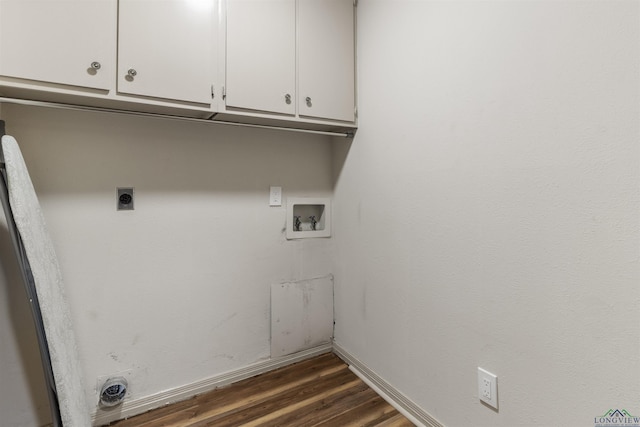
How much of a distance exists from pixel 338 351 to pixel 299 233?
88 cm

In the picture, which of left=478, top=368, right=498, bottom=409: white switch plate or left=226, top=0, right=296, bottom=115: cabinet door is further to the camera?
left=226, top=0, right=296, bottom=115: cabinet door

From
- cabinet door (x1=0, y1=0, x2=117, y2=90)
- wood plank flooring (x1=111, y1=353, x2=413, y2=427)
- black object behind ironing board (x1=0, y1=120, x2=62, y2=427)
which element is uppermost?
cabinet door (x1=0, y1=0, x2=117, y2=90)

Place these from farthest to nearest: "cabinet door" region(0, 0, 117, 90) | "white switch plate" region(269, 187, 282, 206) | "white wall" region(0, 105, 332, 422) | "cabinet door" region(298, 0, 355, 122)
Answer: "white switch plate" region(269, 187, 282, 206), "cabinet door" region(298, 0, 355, 122), "white wall" region(0, 105, 332, 422), "cabinet door" region(0, 0, 117, 90)

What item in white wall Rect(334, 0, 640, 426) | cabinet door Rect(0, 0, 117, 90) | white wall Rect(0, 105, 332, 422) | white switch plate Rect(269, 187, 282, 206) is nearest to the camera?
white wall Rect(334, 0, 640, 426)

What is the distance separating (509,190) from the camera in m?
1.12

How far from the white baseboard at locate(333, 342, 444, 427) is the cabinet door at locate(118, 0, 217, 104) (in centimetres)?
Answer: 175

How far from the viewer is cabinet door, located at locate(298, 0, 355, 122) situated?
1677 millimetres

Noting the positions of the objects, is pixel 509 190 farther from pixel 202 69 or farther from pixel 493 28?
pixel 202 69

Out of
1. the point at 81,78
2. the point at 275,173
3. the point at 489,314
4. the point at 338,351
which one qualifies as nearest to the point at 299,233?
the point at 275,173

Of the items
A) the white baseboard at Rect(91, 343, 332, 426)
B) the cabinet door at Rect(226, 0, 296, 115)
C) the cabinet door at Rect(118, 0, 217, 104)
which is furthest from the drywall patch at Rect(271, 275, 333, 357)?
the cabinet door at Rect(118, 0, 217, 104)

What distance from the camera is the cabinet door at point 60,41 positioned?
1.09m

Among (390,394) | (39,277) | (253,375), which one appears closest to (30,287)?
(39,277)

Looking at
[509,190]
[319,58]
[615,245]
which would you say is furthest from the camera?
[319,58]

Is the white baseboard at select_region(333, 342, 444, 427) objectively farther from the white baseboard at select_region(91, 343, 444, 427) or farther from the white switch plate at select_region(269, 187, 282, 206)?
the white switch plate at select_region(269, 187, 282, 206)
